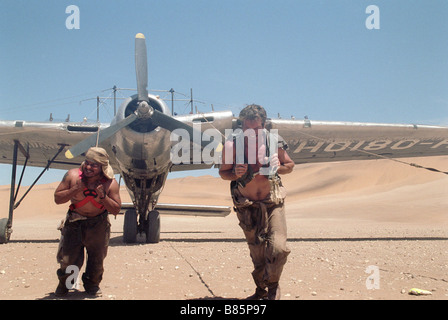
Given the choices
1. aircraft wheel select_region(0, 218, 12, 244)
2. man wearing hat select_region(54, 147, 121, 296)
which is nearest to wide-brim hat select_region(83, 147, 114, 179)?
man wearing hat select_region(54, 147, 121, 296)

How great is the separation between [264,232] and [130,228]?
717 cm

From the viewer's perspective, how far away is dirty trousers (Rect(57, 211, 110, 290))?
4562mm

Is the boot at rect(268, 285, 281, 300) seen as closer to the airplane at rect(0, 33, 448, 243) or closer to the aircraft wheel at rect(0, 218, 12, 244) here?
the airplane at rect(0, 33, 448, 243)

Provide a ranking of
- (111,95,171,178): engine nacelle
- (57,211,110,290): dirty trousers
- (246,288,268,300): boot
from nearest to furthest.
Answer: (246,288,268,300): boot
(57,211,110,290): dirty trousers
(111,95,171,178): engine nacelle

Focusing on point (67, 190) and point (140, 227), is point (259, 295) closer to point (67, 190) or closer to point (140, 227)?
point (67, 190)

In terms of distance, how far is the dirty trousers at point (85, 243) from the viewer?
15.0ft

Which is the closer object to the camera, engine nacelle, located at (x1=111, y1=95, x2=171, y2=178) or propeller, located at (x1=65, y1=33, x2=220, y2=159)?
propeller, located at (x1=65, y1=33, x2=220, y2=159)

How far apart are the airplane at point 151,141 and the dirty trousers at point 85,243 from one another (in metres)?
2.56

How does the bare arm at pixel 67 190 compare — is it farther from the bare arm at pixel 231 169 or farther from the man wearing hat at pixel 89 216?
the bare arm at pixel 231 169

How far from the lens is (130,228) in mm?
10688

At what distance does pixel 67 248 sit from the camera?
4.57m
